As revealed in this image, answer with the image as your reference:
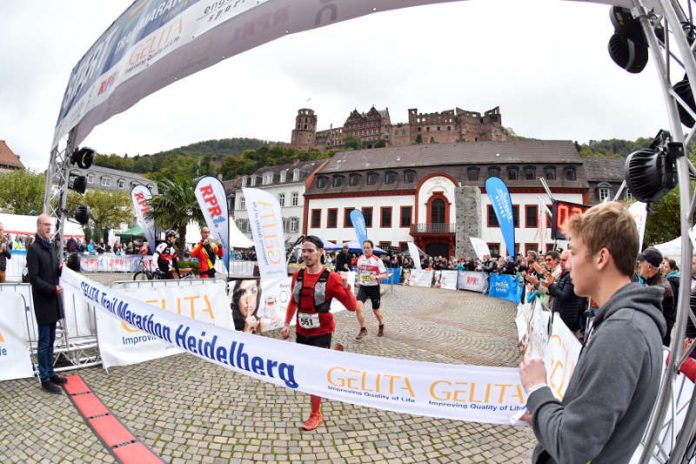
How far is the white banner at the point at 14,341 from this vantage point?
5.06m

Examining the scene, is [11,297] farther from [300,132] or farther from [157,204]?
[300,132]

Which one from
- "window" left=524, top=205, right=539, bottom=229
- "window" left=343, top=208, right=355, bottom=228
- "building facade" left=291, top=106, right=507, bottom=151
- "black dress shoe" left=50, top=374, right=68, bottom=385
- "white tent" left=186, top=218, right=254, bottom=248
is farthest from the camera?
"building facade" left=291, top=106, right=507, bottom=151

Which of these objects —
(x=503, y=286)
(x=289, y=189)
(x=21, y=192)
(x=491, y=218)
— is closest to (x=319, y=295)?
(x=503, y=286)

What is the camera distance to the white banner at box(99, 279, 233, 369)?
5.70m

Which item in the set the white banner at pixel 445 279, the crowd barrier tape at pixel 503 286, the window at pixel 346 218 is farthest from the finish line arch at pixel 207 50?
the window at pixel 346 218

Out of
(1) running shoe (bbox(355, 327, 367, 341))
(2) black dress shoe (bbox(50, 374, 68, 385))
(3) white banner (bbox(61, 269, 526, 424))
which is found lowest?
(1) running shoe (bbox(355, 327, 367, 341))

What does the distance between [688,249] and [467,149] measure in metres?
42.8

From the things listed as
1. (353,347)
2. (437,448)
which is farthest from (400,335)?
(437,448)

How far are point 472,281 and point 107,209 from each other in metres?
43.6

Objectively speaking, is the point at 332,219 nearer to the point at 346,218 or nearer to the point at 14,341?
the point at 346,218

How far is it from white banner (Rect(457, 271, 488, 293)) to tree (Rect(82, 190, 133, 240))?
40.4 m

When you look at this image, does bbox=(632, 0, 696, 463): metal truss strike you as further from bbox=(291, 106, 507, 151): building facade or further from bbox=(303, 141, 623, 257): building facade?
bbox=(291, 106, 507, 151): building facade

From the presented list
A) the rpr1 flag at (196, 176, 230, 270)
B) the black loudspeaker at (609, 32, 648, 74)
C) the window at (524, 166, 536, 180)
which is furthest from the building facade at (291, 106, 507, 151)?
the black loudspeaker at (609, 32, 648, 74)

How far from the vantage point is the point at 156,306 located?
5441 millimetres
